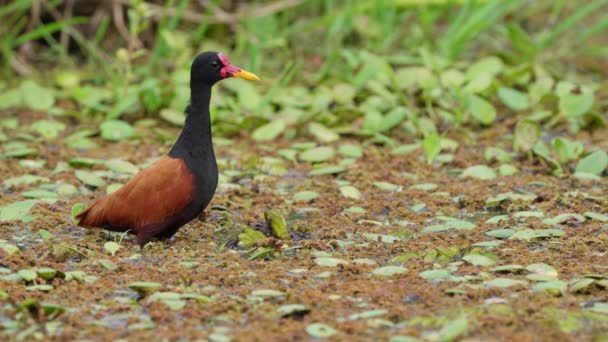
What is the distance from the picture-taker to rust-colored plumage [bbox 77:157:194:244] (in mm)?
5215

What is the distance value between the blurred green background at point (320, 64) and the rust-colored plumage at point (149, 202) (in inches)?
81.9

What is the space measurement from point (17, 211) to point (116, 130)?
6.09 ft

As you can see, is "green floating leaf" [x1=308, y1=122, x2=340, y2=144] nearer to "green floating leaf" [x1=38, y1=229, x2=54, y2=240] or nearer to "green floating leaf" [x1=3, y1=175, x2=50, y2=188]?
"green floating leaf" [x1=3, y1=175, x2=50, y2=188]

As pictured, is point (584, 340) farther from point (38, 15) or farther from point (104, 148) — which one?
point (38, 15)

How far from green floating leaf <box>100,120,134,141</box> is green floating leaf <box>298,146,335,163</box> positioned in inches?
49.1

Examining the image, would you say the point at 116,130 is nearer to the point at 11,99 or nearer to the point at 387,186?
the point at 11,99

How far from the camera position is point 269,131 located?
24.0ft

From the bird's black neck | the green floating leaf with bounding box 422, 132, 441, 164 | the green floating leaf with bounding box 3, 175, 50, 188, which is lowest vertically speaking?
the green floating leaf with bounding box 3, 175, 50, 188

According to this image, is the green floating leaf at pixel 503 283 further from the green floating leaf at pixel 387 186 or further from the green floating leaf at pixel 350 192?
the green floating leaf at pixel 387 186

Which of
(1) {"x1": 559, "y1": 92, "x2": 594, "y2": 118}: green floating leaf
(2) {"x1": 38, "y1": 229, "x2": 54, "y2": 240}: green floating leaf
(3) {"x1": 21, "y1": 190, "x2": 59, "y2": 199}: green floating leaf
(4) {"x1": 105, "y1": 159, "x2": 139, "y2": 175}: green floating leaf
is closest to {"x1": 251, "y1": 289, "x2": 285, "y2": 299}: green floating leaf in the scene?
(2) {"x1": 38, "y1": 229, "x2": 54, "y2": 240}: green floating leaf

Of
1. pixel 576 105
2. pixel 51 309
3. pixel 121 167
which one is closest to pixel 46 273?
pixel 51 309

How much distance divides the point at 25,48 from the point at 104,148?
89.0 inches

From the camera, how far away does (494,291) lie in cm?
448

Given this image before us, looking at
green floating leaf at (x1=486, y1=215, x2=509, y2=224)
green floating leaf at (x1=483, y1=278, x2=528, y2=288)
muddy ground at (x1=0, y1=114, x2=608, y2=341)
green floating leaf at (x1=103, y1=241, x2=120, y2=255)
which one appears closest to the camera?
muddy ground at (x1=0, y1=114, x2=608, y2=341)
